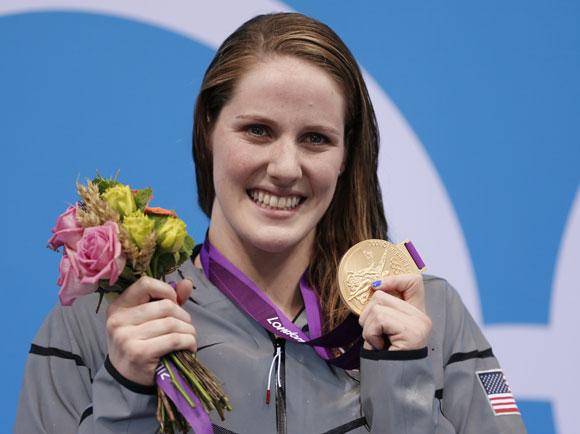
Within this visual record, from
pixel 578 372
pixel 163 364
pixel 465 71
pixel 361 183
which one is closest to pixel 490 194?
pixel 465 71

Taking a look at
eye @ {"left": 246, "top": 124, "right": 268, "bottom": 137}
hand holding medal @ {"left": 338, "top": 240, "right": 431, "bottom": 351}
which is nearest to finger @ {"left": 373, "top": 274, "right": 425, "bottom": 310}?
hand holding medal @ {"left": 338, "top": 240, "right": 431, "bottom": 351}

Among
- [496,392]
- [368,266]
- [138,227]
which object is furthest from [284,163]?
[496,392]

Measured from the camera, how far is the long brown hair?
1.75 meters

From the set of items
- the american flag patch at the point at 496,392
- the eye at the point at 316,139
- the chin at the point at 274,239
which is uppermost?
the eye at the point at 316,139

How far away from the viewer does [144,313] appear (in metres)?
1.45

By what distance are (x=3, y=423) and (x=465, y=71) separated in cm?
145

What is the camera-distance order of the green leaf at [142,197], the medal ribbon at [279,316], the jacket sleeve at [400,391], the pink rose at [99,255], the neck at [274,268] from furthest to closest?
the neck at [274,268]
the medal ribbon at [279,316]
the jacket sleeve at [400,391]
the green leaf at [142,197]
the pink rose at [99,255]

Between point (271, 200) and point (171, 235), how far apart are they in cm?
31

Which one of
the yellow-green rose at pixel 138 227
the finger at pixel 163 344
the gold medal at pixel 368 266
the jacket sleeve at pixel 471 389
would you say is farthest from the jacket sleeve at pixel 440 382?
the yellow-green rose at pixel 138 227

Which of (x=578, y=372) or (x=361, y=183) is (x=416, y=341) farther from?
(x=578, y=372)

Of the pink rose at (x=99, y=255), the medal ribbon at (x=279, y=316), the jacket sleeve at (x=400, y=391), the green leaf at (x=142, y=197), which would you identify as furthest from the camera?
the medal ribbon at (x=279, y=316)

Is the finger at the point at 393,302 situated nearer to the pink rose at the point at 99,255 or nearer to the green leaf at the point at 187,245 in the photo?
the green leaf at the point at 187,245

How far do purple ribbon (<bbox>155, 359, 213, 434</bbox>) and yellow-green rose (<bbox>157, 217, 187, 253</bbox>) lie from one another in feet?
0.57

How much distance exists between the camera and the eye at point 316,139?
173 centimetres
